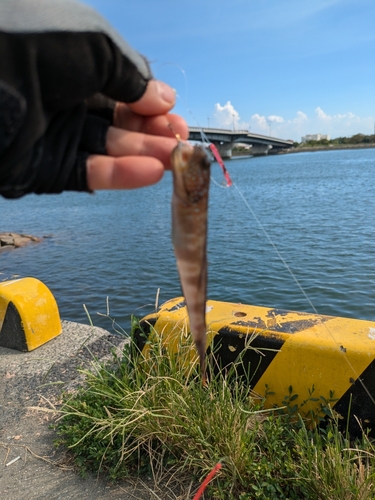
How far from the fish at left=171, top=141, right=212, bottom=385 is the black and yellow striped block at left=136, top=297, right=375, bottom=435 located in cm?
182

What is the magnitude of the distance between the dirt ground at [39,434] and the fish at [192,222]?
2.22 meters

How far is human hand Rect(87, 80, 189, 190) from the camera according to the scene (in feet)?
6.72

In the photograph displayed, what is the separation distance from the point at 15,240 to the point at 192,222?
67.5ft

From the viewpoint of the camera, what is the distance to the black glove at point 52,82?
5.36 feet

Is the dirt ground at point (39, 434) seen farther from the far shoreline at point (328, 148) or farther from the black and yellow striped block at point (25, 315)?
the far shoreline at point (328, 148)

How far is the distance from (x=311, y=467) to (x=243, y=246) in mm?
13209

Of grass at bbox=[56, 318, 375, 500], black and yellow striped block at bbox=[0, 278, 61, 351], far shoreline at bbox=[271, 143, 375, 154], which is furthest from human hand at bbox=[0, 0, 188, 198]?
far shoreline at bbox=[271, 143, 375, 154]

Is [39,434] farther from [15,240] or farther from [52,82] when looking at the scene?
[15,240]

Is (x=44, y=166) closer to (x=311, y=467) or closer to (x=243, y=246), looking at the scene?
(x=311, y=467)

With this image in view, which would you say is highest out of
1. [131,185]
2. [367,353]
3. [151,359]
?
[131,185]

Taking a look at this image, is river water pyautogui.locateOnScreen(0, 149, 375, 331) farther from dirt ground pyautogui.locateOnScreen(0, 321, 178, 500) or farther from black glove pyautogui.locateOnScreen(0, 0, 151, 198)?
black glove pyautogui.locateOnScreen(0, 0, 151, 198)

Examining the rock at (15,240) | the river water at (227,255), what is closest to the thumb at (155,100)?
the river water at (227,255)

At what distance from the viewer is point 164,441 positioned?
3609 mm

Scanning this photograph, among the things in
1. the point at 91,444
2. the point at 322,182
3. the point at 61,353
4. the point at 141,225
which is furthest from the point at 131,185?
the point at 322,182
